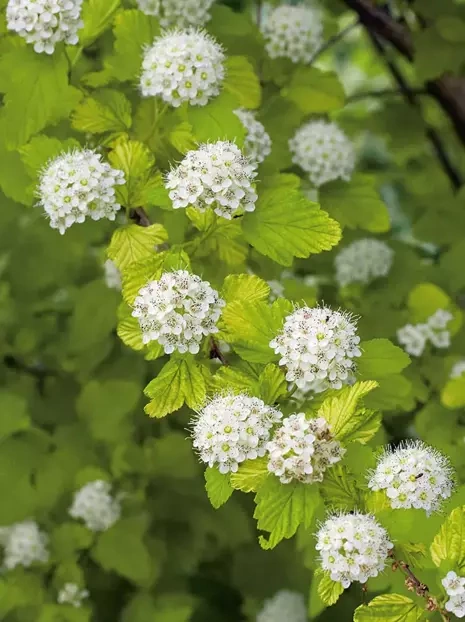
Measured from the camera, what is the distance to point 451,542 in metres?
0.74

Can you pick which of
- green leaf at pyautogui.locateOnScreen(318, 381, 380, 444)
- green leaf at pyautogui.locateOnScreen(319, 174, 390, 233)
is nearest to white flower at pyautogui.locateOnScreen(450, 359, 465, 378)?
green leaf at pyautogui.locateOnScreen(319, 174, 390, 233)

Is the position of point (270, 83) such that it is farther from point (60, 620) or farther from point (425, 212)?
point (60, 620)

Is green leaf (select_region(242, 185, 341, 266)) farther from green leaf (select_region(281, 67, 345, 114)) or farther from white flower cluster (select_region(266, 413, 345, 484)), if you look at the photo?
green leaf (select_region(281, 67, 345, 114))

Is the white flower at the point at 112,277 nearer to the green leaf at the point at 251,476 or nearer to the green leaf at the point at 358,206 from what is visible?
the green leaf at the point at 358,206

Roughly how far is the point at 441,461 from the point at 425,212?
0.99 metres

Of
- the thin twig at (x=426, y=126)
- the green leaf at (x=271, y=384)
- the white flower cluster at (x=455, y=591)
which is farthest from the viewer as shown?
the thin twig at (x=426, y=126)

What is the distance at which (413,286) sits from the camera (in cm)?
152

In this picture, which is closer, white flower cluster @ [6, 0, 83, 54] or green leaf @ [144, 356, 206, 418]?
green leaf @ [144, 356, 206, 418]

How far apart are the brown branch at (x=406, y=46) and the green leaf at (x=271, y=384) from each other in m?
0.99

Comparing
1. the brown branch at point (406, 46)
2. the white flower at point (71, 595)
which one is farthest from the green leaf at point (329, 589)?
the brown branch at point (406, 46)

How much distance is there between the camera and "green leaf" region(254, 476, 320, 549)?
77 cm

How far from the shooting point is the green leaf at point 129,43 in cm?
114

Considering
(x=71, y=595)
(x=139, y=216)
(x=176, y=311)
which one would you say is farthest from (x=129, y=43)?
(x=71, y=595)

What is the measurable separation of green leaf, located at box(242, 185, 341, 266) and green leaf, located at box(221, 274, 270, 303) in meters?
0.04
